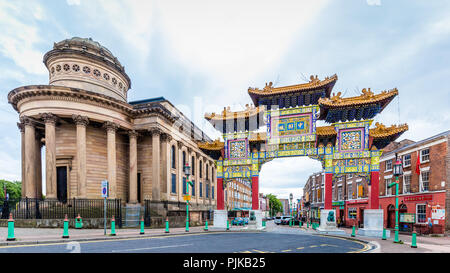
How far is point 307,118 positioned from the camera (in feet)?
67.5

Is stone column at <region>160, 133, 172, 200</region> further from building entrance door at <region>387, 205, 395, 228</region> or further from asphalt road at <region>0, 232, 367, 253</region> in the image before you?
building entrance door at <region>387, 205, 395, 228</region>

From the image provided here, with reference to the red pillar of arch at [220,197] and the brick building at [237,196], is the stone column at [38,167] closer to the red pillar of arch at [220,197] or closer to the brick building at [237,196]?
the red pillar of arch at [220,197]

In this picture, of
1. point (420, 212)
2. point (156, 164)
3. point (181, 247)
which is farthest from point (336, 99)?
point (156, 164)

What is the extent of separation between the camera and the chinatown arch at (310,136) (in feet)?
61.8

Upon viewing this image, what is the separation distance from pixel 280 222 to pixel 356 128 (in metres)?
25.6

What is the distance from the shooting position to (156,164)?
2741 centimetres

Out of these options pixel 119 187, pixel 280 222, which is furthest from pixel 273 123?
pixel 280 222

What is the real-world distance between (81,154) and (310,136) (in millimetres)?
20884

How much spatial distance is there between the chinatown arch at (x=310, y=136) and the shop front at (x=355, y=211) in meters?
14.7

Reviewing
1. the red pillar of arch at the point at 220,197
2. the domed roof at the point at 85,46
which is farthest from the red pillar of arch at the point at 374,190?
the domed roof at the point at 85,46

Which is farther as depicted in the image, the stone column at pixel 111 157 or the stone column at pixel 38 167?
the stone column at pixel 38 167

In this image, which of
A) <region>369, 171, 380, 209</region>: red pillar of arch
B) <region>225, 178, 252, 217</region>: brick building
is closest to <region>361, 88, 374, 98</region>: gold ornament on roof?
<region>369, 171, 380, 209</region>: red pillar of arch

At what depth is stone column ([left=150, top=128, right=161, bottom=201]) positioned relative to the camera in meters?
26.8

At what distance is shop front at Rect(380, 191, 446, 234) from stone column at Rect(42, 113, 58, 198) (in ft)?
97.6
